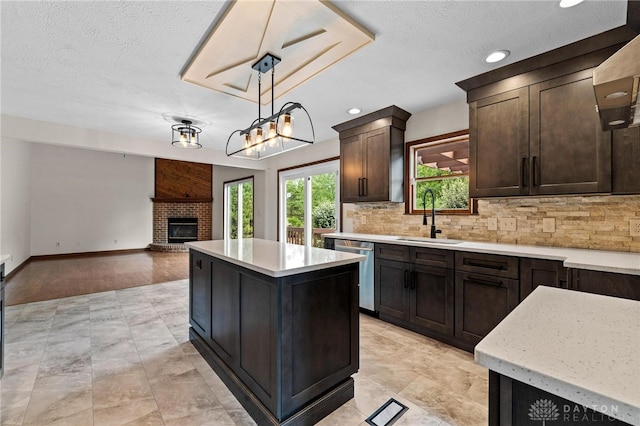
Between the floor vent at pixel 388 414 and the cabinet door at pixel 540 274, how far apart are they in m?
1.26

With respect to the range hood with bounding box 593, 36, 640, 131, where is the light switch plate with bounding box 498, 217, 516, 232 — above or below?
below

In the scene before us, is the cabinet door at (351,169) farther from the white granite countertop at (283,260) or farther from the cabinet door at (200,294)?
the cabinet door at (200,294)

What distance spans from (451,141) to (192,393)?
349cm

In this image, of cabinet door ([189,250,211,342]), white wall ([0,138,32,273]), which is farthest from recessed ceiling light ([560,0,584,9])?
white wall ([0,138,32,273])

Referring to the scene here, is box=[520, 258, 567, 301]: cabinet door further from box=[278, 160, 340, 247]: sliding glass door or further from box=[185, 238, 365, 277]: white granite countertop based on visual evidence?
box=[278, 160, 340, 247]: sliding glass door

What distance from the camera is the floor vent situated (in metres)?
1.74

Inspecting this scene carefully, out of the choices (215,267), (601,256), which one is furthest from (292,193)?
(601,256)

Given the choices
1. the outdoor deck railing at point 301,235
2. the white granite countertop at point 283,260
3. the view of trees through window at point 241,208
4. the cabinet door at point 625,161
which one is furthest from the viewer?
the view of trees through window at point 241,208

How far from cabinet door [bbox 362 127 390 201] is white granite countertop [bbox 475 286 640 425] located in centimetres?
274

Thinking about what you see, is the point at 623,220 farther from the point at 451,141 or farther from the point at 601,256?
the point at 451,141

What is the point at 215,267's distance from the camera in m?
A: 2.32

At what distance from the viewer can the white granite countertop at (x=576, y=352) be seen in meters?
0.53

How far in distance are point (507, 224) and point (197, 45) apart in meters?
3.19

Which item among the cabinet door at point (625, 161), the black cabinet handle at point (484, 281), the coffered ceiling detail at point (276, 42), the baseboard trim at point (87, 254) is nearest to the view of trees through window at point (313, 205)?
the coffered ceiling detail at point (276, 42)
